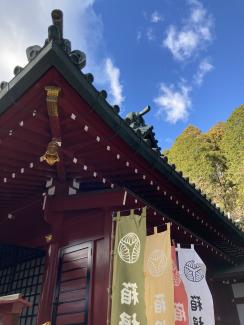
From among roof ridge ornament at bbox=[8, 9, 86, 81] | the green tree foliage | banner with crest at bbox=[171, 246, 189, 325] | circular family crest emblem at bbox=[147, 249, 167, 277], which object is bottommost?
banner with crest at bbox=[171, 246, 189, 325]

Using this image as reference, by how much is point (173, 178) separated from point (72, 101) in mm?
2839

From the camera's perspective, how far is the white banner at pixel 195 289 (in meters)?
6.54

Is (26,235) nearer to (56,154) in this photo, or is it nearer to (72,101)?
(56,154)

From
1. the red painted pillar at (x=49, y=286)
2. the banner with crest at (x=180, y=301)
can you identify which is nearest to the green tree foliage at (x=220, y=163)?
the banner with crest at (x=180, y=301)

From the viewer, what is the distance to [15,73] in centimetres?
465

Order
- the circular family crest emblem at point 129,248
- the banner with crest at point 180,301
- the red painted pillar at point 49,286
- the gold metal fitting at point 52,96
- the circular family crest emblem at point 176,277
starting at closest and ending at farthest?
1. the gold metal fitting at point 52,96
2. the circular family crest emblem at point 129,248
3. the red painted pillar at point 49,286
4. the banner with crest at point 180,301
5. the circular family crest emblem at point 176,277

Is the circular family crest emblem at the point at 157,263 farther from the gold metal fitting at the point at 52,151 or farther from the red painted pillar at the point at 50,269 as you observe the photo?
the gold metal fitting at the point at 52,151

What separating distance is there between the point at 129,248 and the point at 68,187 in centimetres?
191

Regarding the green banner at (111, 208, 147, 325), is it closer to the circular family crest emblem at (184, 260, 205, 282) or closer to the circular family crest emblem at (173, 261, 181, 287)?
the circular family crest emblem at (173, 261, 181, 287)

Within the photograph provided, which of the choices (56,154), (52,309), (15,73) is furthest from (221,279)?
(15,73)

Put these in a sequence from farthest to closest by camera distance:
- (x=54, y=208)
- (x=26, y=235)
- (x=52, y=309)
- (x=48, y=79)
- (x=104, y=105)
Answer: (x=26, y=235) < (x=54, y=208) < (x=52, y=309) < (x=104, y=105) < (x=48, y=79)

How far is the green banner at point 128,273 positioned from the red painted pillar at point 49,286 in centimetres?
149

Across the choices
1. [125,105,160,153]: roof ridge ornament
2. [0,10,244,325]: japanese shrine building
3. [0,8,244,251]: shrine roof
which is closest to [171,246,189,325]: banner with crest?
[0,10,244,325]: japanese shrine building

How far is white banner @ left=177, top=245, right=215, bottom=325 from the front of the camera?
6539 mm
